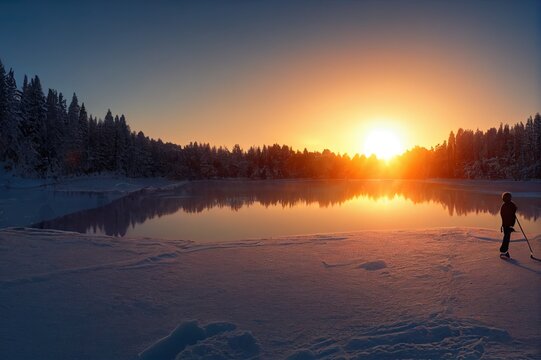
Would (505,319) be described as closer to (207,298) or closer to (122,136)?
(207,298)

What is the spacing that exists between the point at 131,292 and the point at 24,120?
220 ft

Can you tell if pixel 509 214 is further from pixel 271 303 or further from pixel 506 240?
pixel 271 303

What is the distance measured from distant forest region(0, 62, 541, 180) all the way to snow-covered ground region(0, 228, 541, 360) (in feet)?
189

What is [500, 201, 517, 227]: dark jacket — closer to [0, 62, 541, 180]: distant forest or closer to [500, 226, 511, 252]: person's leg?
[500, 226, 511, 252]: person's leg

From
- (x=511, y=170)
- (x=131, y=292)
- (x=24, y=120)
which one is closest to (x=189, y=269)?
(x=131, y=292)

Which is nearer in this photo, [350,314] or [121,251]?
[350,314]

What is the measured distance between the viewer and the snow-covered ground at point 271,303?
4.51 metres

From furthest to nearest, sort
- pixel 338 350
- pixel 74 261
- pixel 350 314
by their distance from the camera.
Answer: pixel 74 261 → pixel 350 314 → pixel 338 350

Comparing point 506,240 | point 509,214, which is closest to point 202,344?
point 506,240

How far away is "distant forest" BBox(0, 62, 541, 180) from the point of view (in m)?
57.0

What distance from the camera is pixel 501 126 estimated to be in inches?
3755

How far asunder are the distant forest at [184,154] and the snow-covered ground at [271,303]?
5774 centimetres

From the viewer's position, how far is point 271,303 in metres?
6.08

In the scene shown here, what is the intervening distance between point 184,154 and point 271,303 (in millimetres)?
111525
